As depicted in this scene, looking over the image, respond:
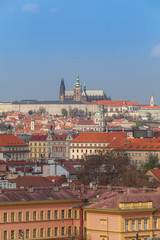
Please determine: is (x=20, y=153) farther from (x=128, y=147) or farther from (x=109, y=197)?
(x=109, y=197)

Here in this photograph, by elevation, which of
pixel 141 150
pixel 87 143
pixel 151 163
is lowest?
pixel 151 163

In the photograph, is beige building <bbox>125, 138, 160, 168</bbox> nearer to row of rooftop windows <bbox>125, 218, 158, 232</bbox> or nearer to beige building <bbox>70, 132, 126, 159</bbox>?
beige building <bbox>70, 132, 126, 159</bbox>

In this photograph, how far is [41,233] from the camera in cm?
4381

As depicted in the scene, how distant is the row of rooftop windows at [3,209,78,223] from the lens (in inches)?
1695

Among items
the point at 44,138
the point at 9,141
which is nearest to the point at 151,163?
the point at 9,141

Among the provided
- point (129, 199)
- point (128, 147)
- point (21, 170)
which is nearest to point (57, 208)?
point (129, 199)

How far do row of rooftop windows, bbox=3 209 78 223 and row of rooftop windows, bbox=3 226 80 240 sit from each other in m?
0.51

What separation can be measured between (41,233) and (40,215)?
0.83 meters

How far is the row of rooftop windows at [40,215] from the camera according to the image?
4306 cm

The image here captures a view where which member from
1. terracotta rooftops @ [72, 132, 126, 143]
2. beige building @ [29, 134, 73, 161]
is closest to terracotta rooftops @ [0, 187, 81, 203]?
terracotta rooftops @ [72, 132, 126, 143]

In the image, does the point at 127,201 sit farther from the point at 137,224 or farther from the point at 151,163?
the point at 151,163

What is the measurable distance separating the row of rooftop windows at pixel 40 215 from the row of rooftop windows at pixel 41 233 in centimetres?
51

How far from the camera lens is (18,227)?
1697 inches

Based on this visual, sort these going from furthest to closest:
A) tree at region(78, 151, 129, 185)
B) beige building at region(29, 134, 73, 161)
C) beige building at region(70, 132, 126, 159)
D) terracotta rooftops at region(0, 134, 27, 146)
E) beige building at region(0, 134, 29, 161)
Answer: beige building at region(29, 134, 73, 161) → beige building at region(70, 132, 126, 159) → terracotta rooftops at region(0, 134, 27, 146) → beige building at region(0, 134, 29, 161) → tree at region(78, 151, 129, 185)
